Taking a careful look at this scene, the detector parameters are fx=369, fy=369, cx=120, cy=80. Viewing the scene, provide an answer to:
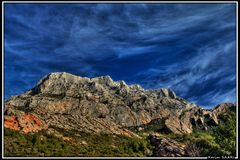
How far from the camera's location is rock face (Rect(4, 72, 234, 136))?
11269cm

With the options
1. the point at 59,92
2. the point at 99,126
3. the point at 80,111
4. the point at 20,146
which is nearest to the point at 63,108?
the point at 80,111

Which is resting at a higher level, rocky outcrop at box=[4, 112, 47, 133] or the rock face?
the rock face

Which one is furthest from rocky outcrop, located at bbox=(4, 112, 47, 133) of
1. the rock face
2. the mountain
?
the rock face

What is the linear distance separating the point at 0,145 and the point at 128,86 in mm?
125978

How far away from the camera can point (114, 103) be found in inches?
5108

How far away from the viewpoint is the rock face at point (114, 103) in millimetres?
112688

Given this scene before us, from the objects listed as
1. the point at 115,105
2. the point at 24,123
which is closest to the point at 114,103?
the point at 115,105

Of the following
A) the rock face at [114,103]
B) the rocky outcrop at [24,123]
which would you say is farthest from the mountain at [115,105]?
the rocky outcrop at [24,123]

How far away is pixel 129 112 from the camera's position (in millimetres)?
126250

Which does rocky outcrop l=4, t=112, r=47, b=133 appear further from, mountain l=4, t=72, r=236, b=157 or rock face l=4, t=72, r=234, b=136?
rock face l=4, t=72, r=234, b=136

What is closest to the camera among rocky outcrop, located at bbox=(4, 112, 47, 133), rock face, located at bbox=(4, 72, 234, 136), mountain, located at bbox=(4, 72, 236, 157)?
rocky outcrop, located at bbox=(4, 112, 47, 133)

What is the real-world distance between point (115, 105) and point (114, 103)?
6.36ft

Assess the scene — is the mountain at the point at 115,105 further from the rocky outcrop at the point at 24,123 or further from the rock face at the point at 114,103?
the rocky outcrop at the point at 24,123

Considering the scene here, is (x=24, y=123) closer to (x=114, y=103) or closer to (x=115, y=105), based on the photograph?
(x=115, y=105)
